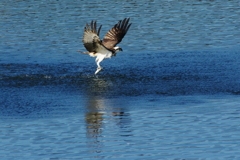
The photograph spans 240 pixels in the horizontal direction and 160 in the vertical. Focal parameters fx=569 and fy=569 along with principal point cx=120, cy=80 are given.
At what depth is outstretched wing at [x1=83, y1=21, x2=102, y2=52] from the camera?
41.2 feet

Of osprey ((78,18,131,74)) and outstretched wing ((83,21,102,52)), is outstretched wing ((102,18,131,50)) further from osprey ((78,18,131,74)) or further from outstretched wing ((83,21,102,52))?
outstretched wing ((83,21,102,52))

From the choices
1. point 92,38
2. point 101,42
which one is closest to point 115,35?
point 101,42

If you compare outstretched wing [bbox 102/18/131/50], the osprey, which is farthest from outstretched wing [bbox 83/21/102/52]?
outstretched wing [bbox 102/18/131/50]

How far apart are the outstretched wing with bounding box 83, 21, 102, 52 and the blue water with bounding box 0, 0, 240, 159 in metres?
0.84

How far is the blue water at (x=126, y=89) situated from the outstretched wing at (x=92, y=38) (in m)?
0.84

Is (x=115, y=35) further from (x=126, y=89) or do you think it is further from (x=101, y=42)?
(x=126, y=89)

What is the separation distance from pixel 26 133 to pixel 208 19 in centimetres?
1444

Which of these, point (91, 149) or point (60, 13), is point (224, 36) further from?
point (91, 149)

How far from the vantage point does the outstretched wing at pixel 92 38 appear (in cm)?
1256

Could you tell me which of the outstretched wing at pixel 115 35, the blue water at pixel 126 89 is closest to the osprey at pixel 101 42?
the outstretched wing at pixel 115 35

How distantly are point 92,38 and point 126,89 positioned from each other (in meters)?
1.43

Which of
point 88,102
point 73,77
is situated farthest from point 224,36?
point 88,102

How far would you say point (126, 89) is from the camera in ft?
42.0

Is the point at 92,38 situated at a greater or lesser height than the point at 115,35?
lesser
